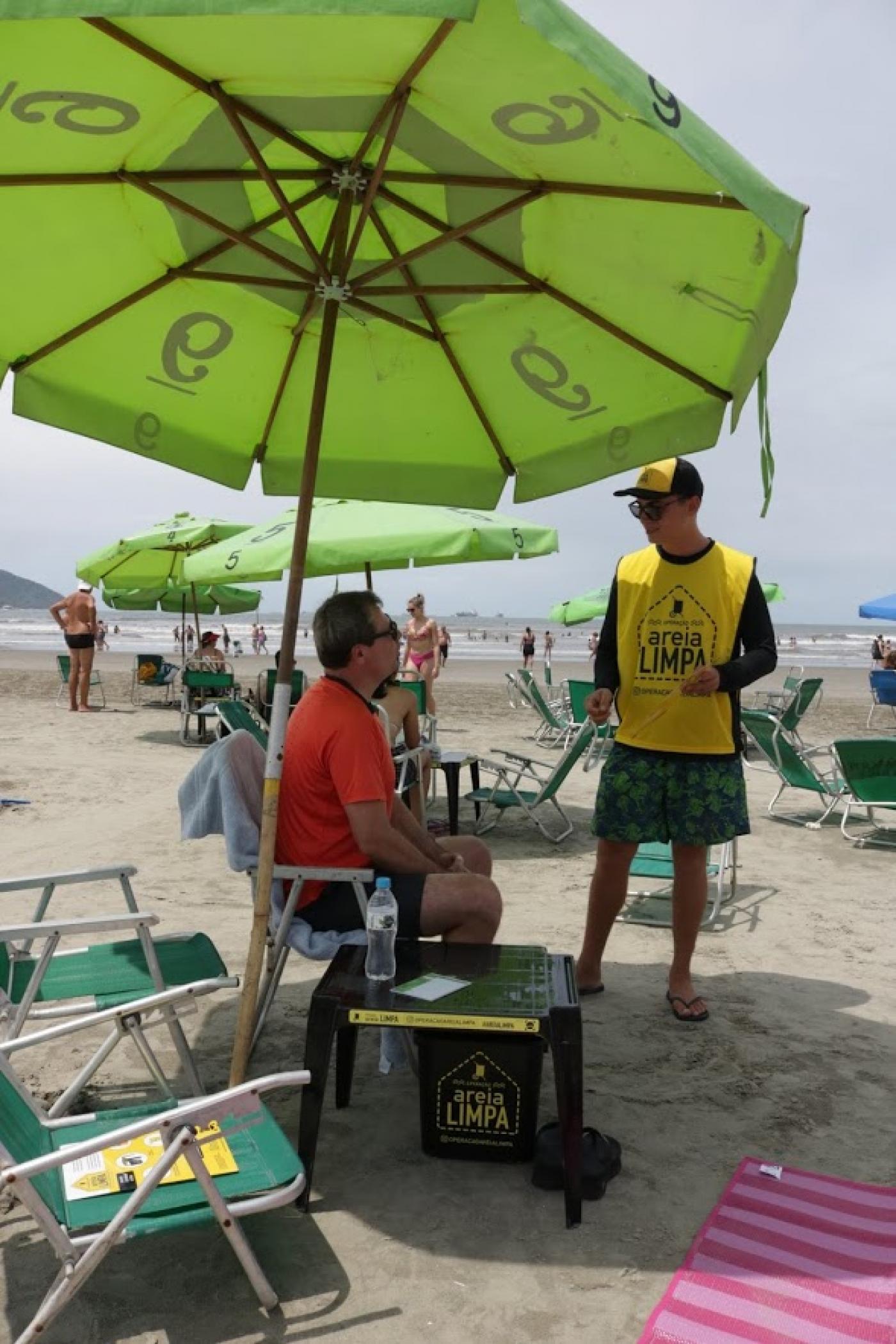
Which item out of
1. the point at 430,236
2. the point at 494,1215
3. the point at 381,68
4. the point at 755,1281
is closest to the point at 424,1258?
the point at 494,1215

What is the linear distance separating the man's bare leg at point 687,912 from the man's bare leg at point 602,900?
7.5 inches

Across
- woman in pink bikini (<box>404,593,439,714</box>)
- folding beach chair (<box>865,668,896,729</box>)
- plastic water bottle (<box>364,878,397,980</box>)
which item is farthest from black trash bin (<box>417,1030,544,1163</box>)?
folding beach chair (<box>865,668,896,729</box>)

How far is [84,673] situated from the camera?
16.0m

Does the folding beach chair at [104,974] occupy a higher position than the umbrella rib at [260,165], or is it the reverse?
the umbrella rib at [260,165]

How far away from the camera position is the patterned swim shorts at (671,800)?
376 centimetres

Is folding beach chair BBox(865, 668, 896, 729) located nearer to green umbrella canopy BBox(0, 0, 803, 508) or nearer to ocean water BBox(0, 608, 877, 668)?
green umbrella canopy BBox(0, 0, 803, 508)

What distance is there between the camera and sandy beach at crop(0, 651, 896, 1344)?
228 cm

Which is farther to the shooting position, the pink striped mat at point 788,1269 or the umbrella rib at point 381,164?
the umbrella rib at point 381,164

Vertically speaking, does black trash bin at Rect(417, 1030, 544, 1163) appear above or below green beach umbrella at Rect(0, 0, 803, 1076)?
below

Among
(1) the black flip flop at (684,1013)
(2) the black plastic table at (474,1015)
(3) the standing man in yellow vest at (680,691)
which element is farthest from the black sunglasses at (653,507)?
(1) the black flip flop at (684,1013)

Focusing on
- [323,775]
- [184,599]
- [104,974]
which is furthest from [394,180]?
[184,599]

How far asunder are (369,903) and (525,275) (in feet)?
7.17

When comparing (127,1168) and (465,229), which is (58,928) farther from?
(465,229)

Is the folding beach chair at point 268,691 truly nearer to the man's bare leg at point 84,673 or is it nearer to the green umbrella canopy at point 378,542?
the green umbrella canopy at point 378,542
